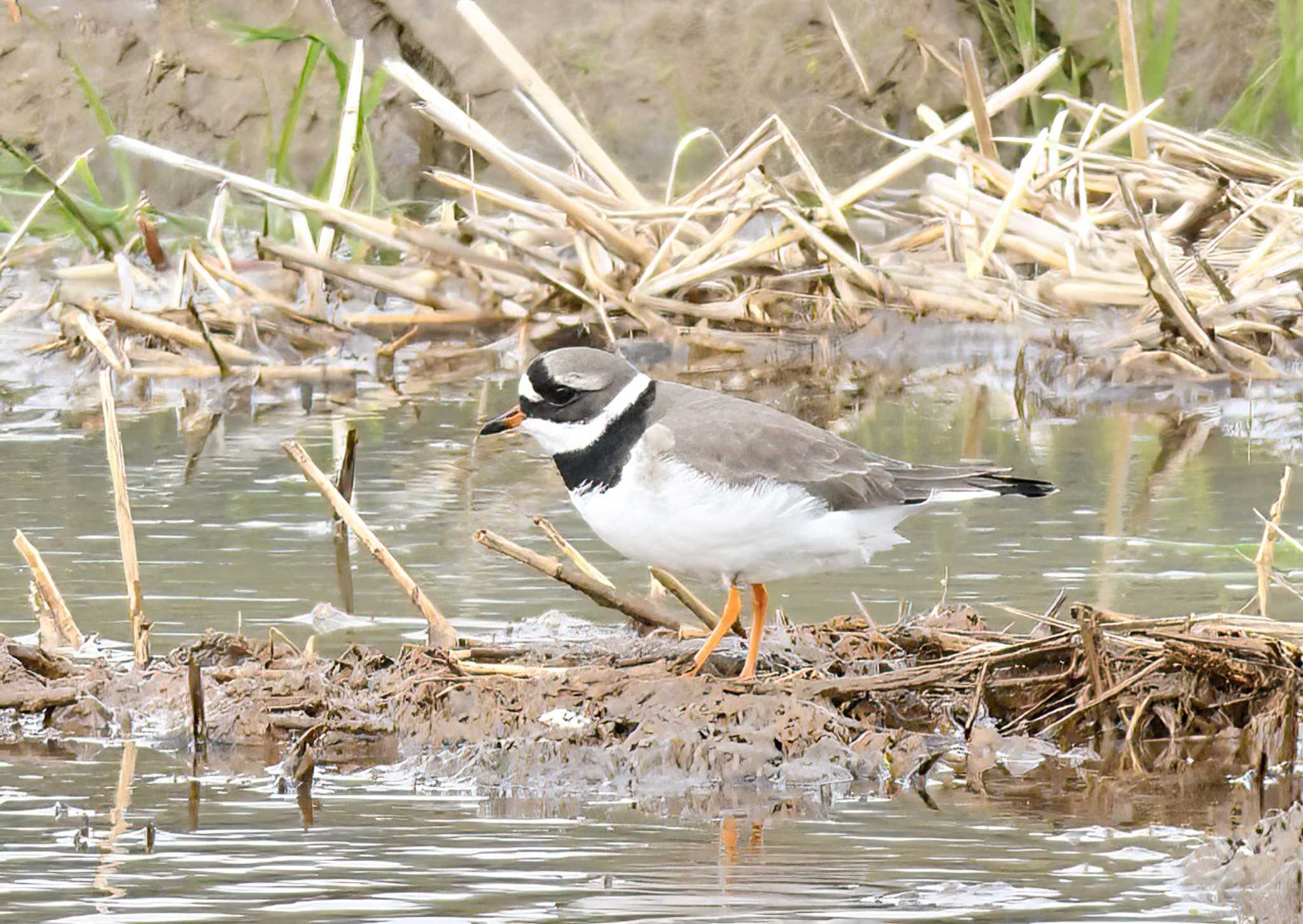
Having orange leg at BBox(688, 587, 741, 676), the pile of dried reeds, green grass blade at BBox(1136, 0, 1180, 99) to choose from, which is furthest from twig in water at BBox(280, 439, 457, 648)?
green grass blade at BBox(1136, 0, 1180, 99)

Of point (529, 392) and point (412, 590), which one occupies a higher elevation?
point (529, 392)

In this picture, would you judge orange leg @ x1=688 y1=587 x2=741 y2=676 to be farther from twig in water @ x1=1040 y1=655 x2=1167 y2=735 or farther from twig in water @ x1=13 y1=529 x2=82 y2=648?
twig in water @ x1=13 y1=529 x2=82 y2=648

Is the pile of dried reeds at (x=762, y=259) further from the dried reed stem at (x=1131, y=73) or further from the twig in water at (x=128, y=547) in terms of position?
the twig in water at (x=128, y=547)

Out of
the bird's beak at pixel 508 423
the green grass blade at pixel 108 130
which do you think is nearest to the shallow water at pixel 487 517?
the bird's beak at pixel 508 423

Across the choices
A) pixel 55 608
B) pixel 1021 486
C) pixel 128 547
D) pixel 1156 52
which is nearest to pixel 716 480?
pixel 1021 486

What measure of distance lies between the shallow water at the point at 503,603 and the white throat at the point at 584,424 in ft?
2.82

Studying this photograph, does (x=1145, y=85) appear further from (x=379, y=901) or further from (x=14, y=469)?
(x=379, y=901)

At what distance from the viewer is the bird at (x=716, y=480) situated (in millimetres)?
5199

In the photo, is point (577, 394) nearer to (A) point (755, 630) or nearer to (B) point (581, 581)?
(B) point (581, 581)

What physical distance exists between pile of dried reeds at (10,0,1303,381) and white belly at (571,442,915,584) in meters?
4.49

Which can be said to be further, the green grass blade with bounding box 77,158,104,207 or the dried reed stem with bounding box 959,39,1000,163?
the green grass blade with bounding box 77,158,104,207

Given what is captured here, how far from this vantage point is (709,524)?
17.0ft

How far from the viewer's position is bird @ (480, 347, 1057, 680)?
17.1 ft

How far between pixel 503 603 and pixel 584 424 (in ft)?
3.99
